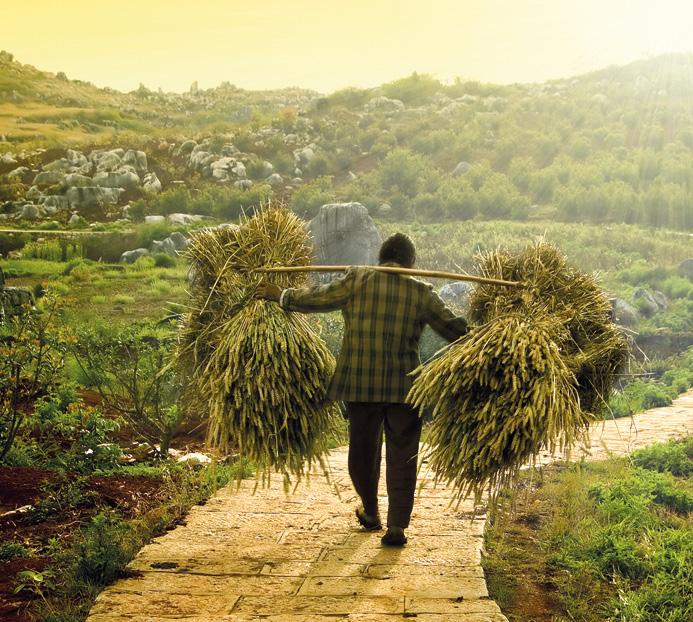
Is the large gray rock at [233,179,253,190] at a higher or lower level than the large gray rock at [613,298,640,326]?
higher

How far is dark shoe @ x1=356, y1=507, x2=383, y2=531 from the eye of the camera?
164 inches

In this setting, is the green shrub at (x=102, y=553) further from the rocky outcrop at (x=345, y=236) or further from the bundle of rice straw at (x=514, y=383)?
the rocky outcrop at (x=345, y=236)

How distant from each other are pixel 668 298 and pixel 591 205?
545 cm

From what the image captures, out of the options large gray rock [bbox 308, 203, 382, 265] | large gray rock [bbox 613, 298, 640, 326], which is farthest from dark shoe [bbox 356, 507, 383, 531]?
large gray rock [bbox 308, 203, 382, 265]

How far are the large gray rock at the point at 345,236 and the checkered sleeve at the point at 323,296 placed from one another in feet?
32.9

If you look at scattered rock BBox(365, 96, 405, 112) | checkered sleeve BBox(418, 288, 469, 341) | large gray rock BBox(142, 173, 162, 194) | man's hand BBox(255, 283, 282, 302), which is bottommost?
checkered sleeve BBox(418, 288, 469, 341)

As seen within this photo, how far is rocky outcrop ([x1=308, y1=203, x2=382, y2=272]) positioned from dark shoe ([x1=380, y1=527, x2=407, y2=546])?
33.9 ft

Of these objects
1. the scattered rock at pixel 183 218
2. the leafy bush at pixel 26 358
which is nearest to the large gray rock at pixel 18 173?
the scattered rock at pixel 183 218

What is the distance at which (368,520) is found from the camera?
4160mm

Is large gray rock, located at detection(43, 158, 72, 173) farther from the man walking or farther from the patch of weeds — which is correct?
the man walking

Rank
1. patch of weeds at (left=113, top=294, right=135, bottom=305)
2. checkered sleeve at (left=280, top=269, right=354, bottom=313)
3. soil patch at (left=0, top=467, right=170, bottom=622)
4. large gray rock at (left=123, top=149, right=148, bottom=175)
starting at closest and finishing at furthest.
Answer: soil patch at (left=0, top=467, right=170, bottom=622) → checkered sleeve at (left=280, top=269, right=354, bottom=313) → patch of weeds at (left=113, top=294, right=135, bottom=305) → large gray rock at (left=123, top=149, right=148, bottom=175)

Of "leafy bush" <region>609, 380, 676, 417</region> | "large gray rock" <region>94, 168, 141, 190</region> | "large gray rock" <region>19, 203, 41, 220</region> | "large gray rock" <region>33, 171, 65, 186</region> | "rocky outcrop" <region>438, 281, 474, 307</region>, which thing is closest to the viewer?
"leafy bush" <region>609, 380, 676, 417</region>

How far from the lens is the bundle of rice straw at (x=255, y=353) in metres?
3.92

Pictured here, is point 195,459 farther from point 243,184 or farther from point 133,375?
point 243,184
